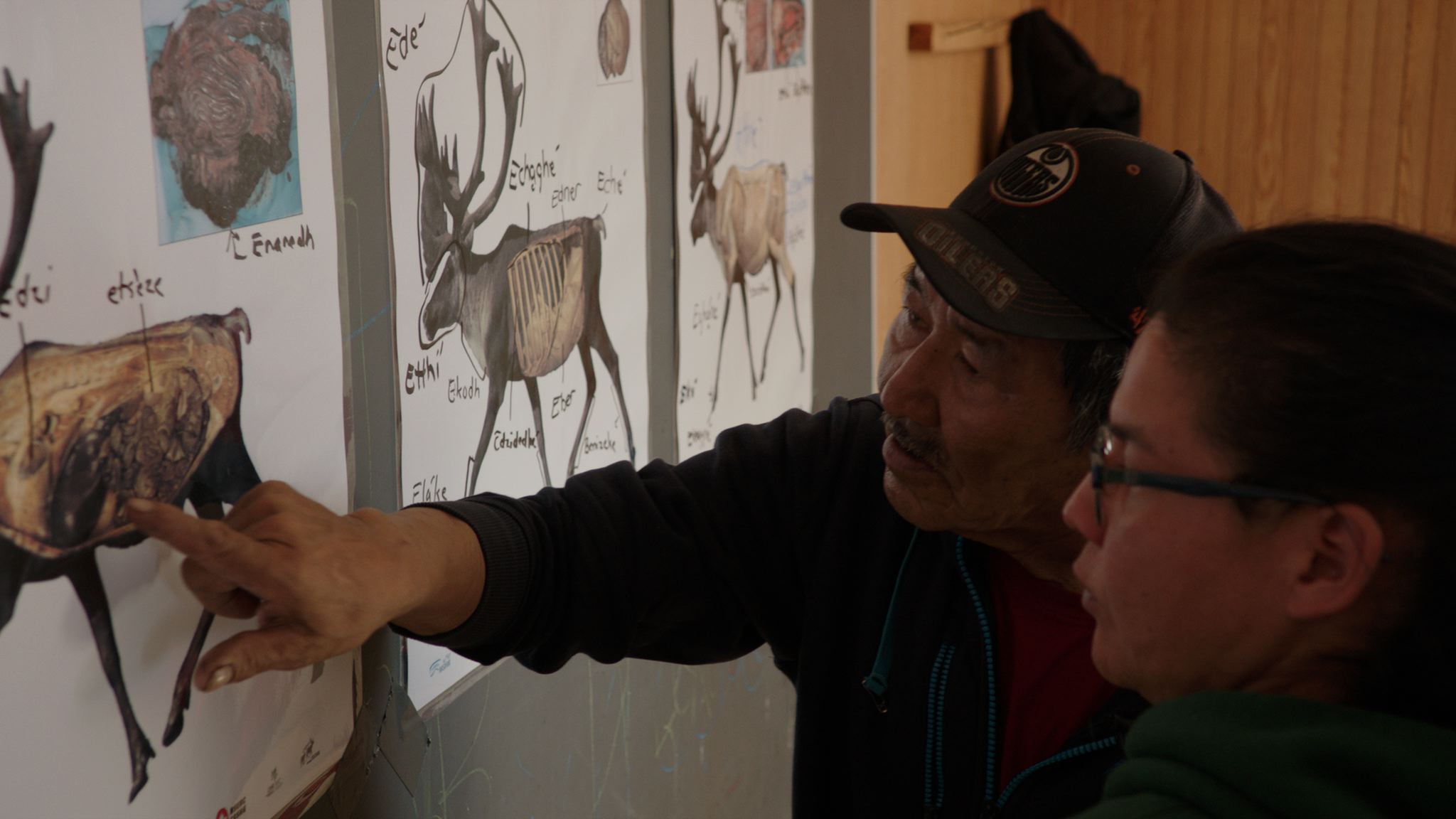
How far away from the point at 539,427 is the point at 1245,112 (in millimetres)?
2863

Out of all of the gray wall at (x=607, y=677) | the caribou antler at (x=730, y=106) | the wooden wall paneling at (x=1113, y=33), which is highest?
the wooden wall paneling at (x=1113, y=33)

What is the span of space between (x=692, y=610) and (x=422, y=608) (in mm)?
302

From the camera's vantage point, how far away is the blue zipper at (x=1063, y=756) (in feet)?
3.27

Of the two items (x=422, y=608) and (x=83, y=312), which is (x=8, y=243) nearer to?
(x=83, y=312)

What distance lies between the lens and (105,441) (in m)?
0.72

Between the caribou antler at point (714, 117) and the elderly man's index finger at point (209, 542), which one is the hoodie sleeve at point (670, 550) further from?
the caribou antler at point (714, 117)

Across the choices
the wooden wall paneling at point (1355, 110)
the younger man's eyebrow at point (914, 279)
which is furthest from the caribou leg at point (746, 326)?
the wooden wall paneling at point (1355, 110)

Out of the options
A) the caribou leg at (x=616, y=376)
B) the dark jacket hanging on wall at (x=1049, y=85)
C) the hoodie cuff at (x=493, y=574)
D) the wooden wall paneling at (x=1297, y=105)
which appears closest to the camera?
the hoodie cuff at (x=493, y=574)

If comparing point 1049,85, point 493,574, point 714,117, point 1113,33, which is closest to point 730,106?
point 714,117

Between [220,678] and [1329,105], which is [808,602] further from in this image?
[1329,105]

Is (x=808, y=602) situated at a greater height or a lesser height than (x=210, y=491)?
lesser

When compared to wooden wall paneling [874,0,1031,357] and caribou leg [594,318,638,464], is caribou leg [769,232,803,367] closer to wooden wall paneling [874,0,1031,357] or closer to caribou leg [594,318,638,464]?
wooden wall paneling [874,0,1031,357]

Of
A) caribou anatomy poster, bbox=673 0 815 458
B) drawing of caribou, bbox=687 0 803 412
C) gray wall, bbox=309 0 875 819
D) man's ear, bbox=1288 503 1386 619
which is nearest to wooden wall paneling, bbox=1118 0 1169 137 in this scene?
gray wall, bbox=309 0 875 819

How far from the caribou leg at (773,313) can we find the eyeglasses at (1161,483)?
44.0 inches
